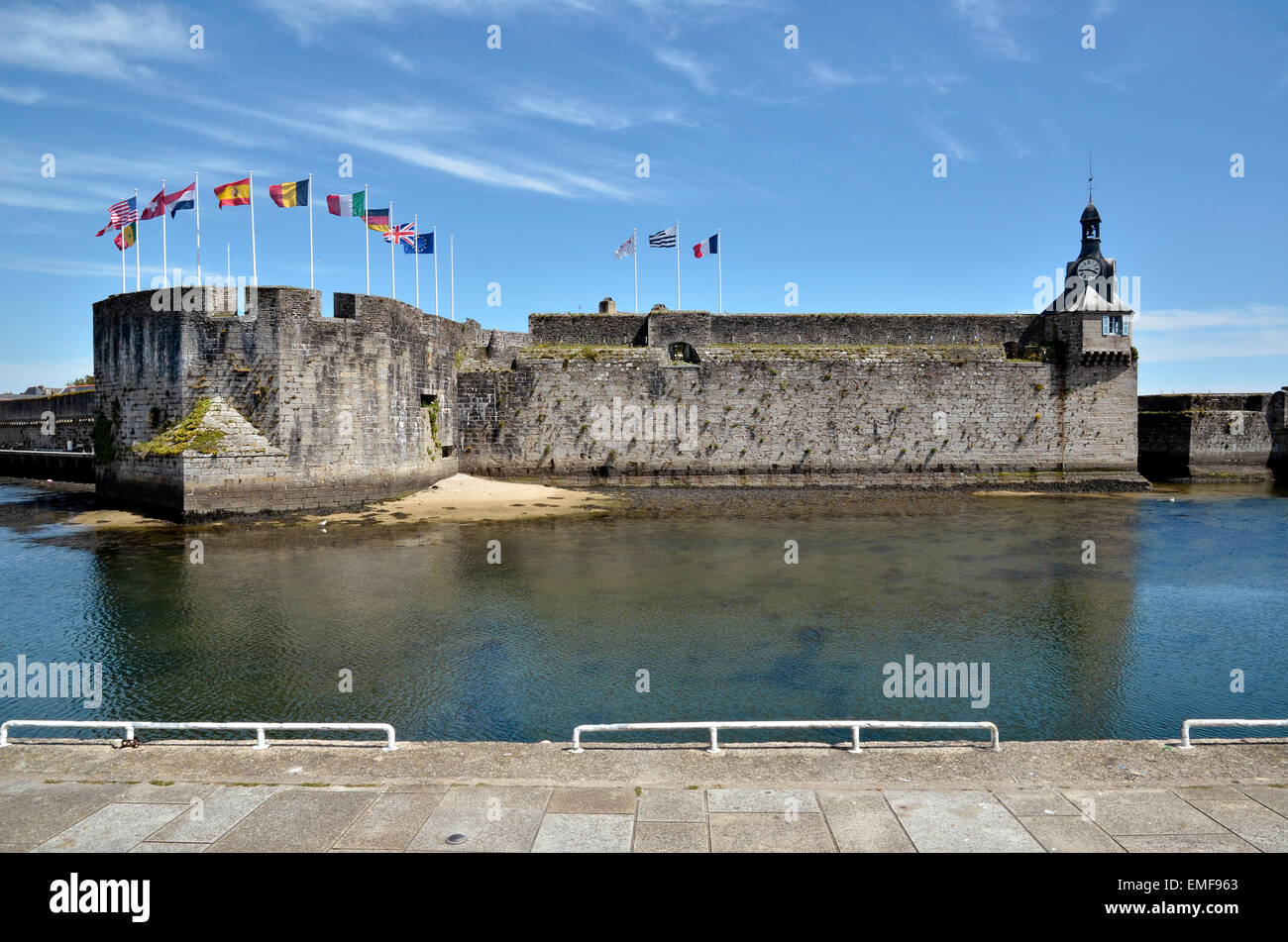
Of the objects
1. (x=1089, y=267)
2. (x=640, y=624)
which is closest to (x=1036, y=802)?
(x=640, y=624)

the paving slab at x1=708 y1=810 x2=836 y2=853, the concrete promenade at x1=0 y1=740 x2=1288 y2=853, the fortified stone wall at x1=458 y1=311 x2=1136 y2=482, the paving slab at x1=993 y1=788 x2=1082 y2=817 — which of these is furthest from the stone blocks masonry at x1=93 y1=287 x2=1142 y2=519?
the paving slab at x1=993 y1=788 x2=1082 y2=817

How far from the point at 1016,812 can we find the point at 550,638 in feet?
30.4

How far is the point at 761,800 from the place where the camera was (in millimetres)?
6566

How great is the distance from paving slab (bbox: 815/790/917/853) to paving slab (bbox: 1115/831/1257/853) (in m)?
1.60

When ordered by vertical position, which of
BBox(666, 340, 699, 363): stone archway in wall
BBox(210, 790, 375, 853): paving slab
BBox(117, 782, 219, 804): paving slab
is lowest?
BBox(210, 790, 375, 853): paving slab

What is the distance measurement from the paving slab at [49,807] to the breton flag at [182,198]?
2690 cm

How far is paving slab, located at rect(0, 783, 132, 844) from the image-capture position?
6027 millimetres

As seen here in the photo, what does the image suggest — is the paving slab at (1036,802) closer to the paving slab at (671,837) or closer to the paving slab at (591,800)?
the paving slab at (671,837)

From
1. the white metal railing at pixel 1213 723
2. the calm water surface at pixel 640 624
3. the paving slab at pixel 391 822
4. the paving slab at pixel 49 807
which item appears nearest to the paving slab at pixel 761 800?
the paving slab at pixel 391 822

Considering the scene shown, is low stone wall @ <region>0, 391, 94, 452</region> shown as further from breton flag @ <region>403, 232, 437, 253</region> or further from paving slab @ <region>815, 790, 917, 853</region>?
paving slab @ <region>815, 790, 917, 853</region>

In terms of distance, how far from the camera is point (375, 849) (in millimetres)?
5703

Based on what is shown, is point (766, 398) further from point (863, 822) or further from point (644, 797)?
point (863, 822)

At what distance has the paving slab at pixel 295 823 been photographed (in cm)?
584
